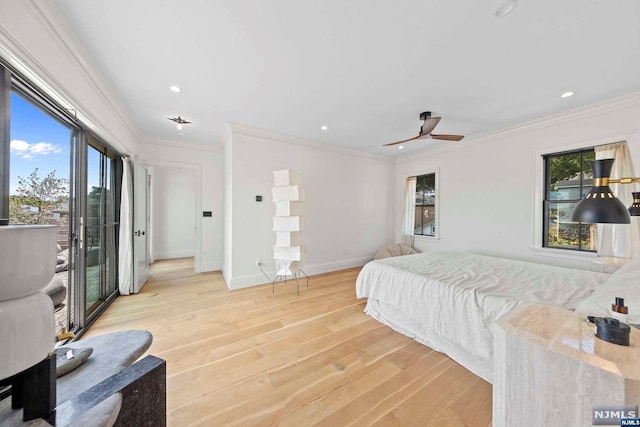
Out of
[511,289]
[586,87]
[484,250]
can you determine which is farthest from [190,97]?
[484,250]

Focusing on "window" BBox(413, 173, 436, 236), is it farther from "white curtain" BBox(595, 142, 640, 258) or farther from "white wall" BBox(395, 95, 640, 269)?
"white curtain" BBox(595, 142, 640, 258)

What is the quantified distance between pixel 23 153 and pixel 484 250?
535 cm

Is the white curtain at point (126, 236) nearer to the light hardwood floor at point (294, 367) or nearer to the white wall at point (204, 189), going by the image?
the light hardwood floor at point (294, 367)

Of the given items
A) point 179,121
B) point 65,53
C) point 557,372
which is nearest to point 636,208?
point 557,372

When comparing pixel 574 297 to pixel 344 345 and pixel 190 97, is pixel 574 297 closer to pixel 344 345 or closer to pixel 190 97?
pixel 344 345

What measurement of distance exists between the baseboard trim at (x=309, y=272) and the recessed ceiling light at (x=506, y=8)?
3874 millimetres

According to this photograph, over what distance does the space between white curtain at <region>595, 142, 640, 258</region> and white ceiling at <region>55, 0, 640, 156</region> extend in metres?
0.64

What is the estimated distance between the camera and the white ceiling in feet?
4.82

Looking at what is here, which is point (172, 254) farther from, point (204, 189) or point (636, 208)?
point (636, 208)

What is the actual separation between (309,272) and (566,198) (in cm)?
402

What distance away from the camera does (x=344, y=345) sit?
205 cm

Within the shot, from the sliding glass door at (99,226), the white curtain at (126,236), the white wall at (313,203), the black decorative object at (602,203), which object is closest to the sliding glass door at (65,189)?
the sliding glass door at (99,226)

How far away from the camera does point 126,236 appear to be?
311 centimetres

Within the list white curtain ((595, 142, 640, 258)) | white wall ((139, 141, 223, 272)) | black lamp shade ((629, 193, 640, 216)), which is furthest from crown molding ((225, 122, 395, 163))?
black lamp shade ((629, 193, 640, 216))
